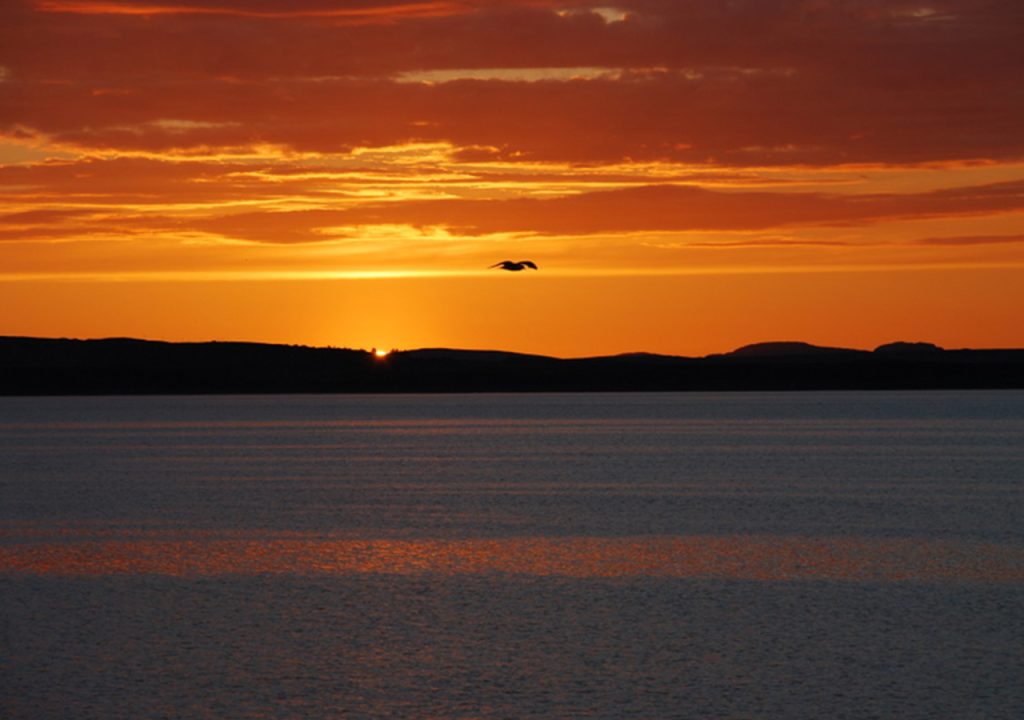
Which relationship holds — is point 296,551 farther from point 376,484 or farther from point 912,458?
point 912,458

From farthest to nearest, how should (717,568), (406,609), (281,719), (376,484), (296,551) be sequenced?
(376,484) < (296,551) < (717,568) < (406,609) < (281,719)

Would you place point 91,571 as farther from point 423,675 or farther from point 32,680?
point 423,675

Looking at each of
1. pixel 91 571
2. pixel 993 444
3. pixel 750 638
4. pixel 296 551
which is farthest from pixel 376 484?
pixel 993 444

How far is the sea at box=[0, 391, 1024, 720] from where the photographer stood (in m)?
24.8

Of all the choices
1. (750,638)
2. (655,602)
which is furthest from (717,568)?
(750,638)

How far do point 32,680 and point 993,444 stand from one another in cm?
9725

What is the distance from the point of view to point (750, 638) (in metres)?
29.2

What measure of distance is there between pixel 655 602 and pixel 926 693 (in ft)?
31.6

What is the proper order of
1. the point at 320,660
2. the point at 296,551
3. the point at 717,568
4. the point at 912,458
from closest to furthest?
the point at 320,660 < the point at 717,568 < the point at 296,551 < the point at 912,458

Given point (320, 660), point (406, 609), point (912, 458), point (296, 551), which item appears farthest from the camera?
point (912, 458)

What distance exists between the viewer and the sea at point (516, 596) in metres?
24.8

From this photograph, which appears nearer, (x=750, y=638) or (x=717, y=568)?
(x=750, y=638)

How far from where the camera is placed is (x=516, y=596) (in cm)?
3469

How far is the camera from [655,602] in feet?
110
